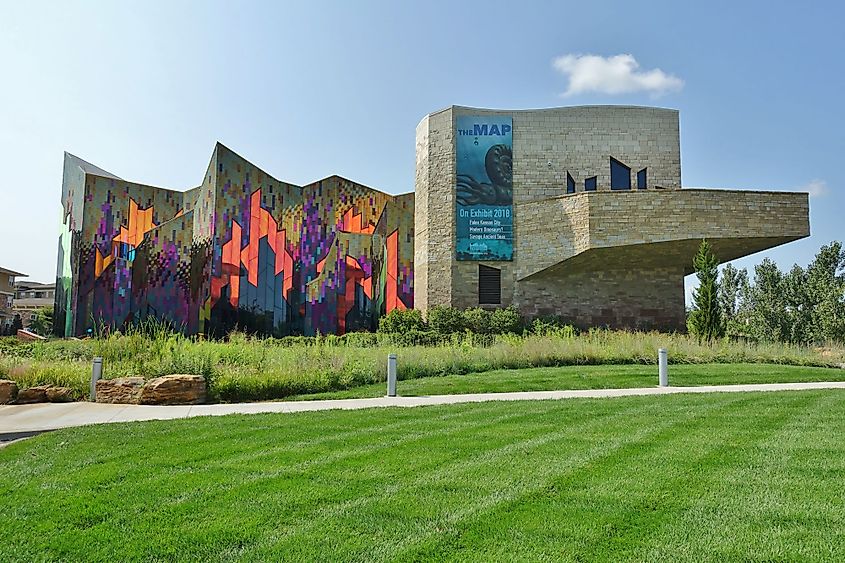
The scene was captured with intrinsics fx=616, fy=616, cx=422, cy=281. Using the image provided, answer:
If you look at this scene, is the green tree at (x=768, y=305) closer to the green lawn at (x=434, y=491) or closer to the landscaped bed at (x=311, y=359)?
the landscaped bed at (x=311, y=359)

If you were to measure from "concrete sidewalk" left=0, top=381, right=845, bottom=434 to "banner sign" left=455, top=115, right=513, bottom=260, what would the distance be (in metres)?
19.2

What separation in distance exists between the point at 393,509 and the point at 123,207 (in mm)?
36529

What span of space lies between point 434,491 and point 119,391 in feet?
29.4

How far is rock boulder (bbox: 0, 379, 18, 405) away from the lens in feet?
36.9

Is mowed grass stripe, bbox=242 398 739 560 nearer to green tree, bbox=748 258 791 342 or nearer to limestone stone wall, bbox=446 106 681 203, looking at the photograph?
limestone stone wall, bbox=446 106 681 203

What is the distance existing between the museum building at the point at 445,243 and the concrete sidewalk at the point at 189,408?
17344 mm

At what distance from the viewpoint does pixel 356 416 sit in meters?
8.77

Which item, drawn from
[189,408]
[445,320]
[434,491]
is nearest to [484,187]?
[445,320]

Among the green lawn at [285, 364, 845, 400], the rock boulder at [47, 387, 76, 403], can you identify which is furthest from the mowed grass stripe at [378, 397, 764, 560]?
the rock boulder at [47, 387, 76, 403]

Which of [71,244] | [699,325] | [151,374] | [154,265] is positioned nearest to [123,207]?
[71,244]

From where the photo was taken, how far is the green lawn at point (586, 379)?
12.8 metres

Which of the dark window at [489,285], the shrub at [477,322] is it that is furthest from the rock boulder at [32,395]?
the dark window at [489,285]

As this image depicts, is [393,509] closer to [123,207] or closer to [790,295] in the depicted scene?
[123,207]

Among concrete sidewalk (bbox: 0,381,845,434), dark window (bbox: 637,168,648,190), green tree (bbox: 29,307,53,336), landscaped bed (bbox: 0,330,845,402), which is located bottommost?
concrete sidewalk (bbox: 0,381,845,434)
